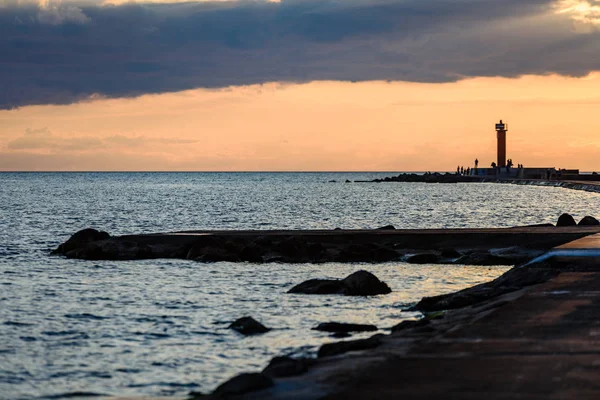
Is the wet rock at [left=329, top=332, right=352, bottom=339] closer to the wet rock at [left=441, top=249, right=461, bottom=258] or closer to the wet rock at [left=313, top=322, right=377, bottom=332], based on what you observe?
the wet rock at [left=313, top=322, right=377, bottom=332]

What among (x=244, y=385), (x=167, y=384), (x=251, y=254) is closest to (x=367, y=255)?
(x=251, y=254)

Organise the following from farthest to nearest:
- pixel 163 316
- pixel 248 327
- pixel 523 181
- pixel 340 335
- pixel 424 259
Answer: pixel 523 181, pixel 424 259, pixel 163 316, pixel 248 327, pixel 340 335

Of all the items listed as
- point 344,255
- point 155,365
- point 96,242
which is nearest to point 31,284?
point 96,242

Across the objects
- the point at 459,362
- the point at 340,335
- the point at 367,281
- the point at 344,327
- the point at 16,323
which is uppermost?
the point at 459,362

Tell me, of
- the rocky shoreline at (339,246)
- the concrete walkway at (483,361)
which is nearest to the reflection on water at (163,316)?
the rocky shoreline at (339,246)

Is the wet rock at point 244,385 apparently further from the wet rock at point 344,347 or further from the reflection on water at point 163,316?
the wet rock at point 344,347

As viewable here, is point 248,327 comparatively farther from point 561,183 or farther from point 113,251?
point 561,183

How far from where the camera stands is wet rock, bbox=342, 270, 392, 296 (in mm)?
22312

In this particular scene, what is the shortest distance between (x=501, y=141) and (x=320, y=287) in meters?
126

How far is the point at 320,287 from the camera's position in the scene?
2288cm

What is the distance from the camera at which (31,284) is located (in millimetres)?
26344

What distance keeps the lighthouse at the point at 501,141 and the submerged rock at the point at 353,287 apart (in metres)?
121

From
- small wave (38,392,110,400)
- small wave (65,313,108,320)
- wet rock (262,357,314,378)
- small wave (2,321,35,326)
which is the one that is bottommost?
small wave (2,321,35,326)

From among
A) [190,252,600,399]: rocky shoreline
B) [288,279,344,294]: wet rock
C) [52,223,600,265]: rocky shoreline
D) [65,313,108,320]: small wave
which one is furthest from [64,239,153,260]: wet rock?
[190,252,600,399]: rocky shoreline
